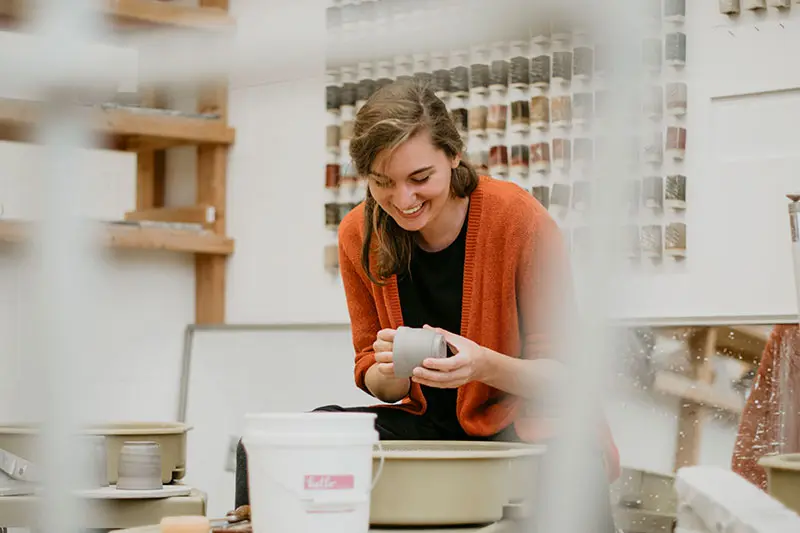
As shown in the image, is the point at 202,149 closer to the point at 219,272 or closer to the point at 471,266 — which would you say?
the point at 219,272

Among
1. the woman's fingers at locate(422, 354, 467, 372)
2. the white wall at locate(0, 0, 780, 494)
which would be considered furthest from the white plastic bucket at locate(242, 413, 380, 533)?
the white wall at locate(0, 0, 780, 494)

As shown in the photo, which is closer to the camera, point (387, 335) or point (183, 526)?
point (183, 526)

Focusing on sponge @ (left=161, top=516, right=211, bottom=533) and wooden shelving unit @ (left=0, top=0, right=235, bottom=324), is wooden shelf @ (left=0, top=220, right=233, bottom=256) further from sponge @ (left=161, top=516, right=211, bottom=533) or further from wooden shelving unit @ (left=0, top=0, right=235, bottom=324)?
sponge @ (left=161, top=516, right=211, bottom=533)

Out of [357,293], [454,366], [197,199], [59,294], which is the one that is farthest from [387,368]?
[197,199]

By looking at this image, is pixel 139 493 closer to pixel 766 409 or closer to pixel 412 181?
pixel 412 181

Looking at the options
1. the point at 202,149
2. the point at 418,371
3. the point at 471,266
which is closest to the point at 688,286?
the point at 471,266

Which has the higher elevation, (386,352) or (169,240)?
(169,240)

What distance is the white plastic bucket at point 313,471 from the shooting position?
3.77 ft

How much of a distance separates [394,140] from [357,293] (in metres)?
0.44

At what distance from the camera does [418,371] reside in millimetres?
1618

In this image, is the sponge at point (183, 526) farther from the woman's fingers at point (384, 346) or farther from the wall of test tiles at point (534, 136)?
the wall of test tiles at point (534, 136)

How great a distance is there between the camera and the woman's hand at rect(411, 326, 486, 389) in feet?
5.29

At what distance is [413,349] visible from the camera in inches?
63.6

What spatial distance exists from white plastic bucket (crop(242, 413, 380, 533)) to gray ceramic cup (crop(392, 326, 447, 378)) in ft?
1.46
